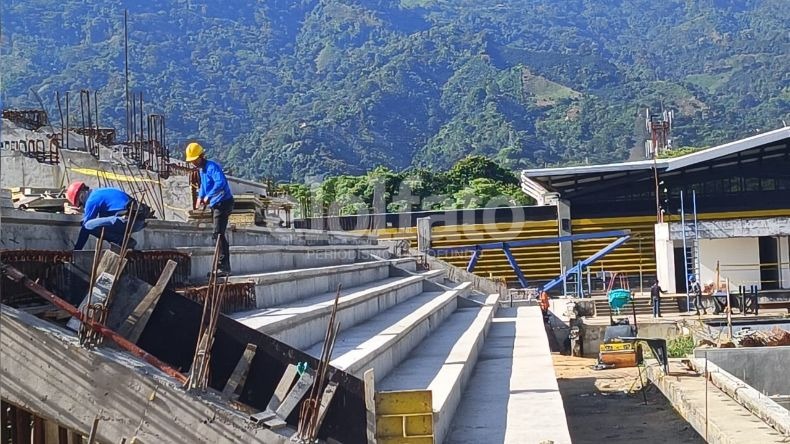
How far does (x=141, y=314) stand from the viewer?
4.88 m

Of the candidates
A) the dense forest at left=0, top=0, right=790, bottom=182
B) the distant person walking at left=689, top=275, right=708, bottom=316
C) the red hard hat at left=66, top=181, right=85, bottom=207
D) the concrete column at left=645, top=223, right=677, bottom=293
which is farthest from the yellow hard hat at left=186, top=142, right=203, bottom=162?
the dense forest at left=0, top=0, right=790, bottom=182

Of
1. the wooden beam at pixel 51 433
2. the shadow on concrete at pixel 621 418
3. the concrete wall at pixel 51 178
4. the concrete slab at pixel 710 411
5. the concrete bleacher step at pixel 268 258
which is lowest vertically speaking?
the shadow on concrete at pixel 621 418

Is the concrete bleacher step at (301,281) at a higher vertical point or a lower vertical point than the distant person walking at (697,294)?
higher

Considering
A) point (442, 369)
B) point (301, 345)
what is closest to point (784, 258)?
point (442, 369)

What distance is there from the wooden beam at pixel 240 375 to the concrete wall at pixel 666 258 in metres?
25.8

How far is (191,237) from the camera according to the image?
857 cm

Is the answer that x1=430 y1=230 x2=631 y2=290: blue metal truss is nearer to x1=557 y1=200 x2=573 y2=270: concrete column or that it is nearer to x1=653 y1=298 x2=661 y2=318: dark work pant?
x1=557 y1=200 x2=573 y2=270: concrete column

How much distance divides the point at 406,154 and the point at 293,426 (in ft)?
486

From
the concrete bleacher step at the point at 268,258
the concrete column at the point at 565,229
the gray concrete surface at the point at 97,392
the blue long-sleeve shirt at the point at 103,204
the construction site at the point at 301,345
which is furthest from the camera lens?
the concrete column at the point at 565,229

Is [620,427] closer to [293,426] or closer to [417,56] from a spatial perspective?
[293,426]

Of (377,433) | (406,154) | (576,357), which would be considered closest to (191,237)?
(377,433)

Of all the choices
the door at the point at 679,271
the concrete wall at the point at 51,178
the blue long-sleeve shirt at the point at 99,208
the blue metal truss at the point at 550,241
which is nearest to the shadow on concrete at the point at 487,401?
the blue long-sleeve shirt at the point at 99,208

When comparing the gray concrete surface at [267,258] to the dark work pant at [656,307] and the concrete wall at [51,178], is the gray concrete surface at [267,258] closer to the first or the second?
the concrete wall at [51,178]

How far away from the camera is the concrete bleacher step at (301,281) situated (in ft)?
24.5
